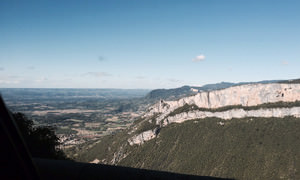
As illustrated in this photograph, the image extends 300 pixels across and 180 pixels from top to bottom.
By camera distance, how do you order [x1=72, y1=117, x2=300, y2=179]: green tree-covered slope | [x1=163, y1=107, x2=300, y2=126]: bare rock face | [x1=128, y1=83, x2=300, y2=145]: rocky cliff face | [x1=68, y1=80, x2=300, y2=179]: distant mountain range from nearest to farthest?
[x1=72, y1=117, x2=300, y2=179]: green tree-covered slope, [x1=68, y1=80, x2=300, y2=179]: distant mountain range, [x1=163, y1=107, x2=300, y2=126]: bare rock face, [x1=128, y1=83, x2=300, y2=145]: rocky cliff face

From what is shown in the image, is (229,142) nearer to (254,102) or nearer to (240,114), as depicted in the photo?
(240,114)

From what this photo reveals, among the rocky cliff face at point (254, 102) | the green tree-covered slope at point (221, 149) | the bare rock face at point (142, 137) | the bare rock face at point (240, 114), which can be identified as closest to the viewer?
the green tree-covered slope at point (221, 149)

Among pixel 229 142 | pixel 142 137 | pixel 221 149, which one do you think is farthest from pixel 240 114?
pixel 142 137

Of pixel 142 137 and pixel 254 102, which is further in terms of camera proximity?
pixel 142 137

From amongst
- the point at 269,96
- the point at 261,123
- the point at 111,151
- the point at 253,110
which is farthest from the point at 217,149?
the point at 111,151

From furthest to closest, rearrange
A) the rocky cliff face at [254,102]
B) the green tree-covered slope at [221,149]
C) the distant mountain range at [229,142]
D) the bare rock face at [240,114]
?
the rocky cliff face at [254,102], the bare rock face at [240,114], the distant mountain range at [229,142], the green tree-covered slope at [221,149]

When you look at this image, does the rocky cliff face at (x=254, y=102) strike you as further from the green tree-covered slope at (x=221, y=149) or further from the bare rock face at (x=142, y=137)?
the green tree-covered slope at (x=221, y=149)

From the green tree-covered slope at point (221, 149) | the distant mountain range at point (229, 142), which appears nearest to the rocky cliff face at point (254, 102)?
the distant mountain range at point (229, 142)

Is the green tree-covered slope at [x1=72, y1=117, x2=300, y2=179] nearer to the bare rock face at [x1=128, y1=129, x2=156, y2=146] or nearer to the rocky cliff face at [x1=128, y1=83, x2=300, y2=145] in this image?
the bare rock face at [x1=128, y1=129, x2=156, y2=146]

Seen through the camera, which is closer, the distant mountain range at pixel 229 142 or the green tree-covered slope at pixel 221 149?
the green tree-covered slope at pixel 221 149

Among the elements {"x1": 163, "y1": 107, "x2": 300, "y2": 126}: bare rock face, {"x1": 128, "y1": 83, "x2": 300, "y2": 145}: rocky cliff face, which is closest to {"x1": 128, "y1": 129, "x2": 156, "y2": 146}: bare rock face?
{"x1": 128, "y1": 83, "x2": 300, "y2": 145}: rocky cliff face

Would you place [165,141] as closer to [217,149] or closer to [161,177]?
[217,149]
